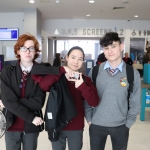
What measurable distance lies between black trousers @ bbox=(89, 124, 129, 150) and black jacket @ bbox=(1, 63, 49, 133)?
47 cm

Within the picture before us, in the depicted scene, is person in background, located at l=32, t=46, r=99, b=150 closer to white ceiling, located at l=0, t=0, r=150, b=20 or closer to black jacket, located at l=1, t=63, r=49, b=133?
black jacket, located at l=1, t=63, r=49, b=133

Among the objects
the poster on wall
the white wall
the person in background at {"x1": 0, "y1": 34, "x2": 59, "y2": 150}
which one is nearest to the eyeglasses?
the person in background at {"x1": 0, "y1": 34, "x2": 59, "y2": 150}

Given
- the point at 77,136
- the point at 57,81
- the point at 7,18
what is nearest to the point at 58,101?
the point at 57,81

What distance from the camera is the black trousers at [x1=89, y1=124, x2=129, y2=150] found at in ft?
5.21

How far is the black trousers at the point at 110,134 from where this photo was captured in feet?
5.21

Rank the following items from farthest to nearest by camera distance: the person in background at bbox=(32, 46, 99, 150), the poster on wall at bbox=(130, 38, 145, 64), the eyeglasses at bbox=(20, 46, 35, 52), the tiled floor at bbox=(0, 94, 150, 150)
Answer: the poster on wall at bbox=(130, 38, 145, 64) → the tiled floor at bbox=(0, 94, 150, 150) → the eyeglasses at bbox=(20, 46, 35, 52) → the person in background at bbox=(32, 46, 99, 150)

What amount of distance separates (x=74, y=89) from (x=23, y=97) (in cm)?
41

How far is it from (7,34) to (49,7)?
2.32 meters

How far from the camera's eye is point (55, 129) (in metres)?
1.44

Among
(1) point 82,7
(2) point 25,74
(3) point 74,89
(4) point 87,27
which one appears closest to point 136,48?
(4) point 87,27

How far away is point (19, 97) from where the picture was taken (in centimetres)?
152

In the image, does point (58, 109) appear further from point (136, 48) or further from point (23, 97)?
point (136, 48)

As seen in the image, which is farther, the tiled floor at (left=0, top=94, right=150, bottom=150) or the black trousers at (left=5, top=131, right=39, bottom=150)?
the tiled floor at (left=0, top=94, right=150, bottom=150)

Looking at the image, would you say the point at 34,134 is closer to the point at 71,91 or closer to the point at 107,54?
the point at 71,91
